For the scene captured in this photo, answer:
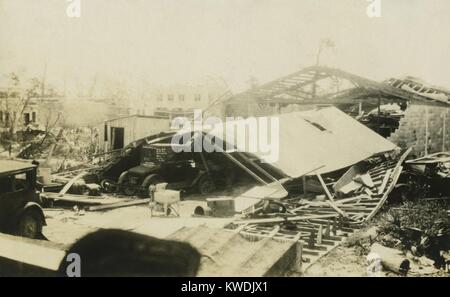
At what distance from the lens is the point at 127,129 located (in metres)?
10.1

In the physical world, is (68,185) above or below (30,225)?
above

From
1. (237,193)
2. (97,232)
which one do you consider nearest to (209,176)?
(237,193)

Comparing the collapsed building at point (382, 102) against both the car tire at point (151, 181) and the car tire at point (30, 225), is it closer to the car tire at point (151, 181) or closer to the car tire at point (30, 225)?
the car tire at point (151, 181)

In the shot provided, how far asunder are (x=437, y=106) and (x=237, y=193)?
6.14m

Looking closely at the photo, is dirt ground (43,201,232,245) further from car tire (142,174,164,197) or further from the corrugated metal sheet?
the corrugated metal sheet

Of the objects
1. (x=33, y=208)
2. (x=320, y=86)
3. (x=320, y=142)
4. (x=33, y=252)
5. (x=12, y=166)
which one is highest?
(x=320, y=86)

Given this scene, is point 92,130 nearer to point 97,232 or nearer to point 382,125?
point 97,232

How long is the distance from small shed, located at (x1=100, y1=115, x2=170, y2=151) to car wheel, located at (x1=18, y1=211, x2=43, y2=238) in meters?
3.32

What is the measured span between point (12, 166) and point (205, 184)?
4504 millimetres

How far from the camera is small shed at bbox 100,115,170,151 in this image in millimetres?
9773

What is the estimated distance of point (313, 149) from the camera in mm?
9539

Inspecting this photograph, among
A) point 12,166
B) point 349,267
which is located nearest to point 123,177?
point 12,166

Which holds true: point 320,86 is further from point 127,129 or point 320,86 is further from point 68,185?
point 68,185
